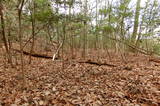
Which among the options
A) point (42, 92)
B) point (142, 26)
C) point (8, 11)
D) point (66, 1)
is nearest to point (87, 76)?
point (42, 92)

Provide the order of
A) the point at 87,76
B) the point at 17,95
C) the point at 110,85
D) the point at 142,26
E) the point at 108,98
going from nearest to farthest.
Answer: the point at 108,98 < the point at 17,95 < the point at 110,85 < the point at 87,76 < the point at 142,26

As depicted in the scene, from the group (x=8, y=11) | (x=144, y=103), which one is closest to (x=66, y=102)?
(x=144, y=103)

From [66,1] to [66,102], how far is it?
4.37m

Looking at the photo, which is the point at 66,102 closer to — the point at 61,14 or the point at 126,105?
the point at 126,105

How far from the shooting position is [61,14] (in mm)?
6910

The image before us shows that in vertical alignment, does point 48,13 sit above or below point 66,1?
below

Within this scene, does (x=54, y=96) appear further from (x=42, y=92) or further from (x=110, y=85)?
(x=110, y=85)

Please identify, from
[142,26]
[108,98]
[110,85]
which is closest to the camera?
[108,98]

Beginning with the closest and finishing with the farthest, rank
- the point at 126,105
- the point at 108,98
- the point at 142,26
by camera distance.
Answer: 1. the point at 126,105
2. the point at 108,98
3. the point at 142,26

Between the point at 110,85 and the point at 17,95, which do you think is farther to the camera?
the point at 110,85

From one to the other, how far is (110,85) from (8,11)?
5.07 meters

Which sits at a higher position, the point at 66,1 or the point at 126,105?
the point at 66,1

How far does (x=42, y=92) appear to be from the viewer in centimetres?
471

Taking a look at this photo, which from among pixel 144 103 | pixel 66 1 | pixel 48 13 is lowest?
pixel 144 103
